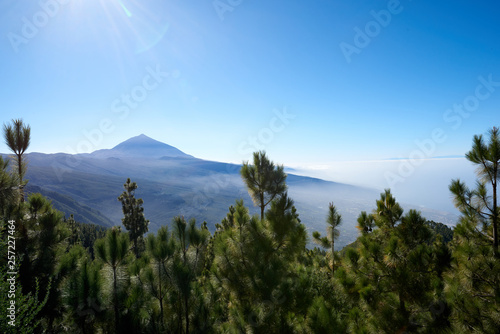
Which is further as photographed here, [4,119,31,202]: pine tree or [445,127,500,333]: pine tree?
[4,119,31,202]: pine tree

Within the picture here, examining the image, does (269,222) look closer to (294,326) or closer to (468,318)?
(294,326)

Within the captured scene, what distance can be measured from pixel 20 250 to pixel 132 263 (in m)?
2.50

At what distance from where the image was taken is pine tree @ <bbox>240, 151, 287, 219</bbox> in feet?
20.5

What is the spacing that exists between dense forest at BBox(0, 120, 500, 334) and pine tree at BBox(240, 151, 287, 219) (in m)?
0.03

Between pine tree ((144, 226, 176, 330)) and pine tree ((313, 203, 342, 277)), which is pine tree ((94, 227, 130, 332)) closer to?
pine tree ((144, 226, 176, 330))

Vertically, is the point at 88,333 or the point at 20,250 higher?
the point at 20,250

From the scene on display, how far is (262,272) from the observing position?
4.63 m

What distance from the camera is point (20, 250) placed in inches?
207

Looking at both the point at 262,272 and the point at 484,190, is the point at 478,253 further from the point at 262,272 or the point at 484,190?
the point at 262,272

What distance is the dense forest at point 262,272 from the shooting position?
441 centimetres

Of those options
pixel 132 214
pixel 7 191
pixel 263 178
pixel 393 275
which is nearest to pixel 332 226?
pixel 393 275

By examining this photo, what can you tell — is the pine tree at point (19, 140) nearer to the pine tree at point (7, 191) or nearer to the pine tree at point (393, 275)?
the pine tree at point (7, 191)

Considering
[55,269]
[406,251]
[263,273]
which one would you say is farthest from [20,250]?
[406,251]

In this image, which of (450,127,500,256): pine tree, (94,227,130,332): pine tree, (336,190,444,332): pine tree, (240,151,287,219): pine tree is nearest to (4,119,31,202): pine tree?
(94,227,130,332): pine tree
